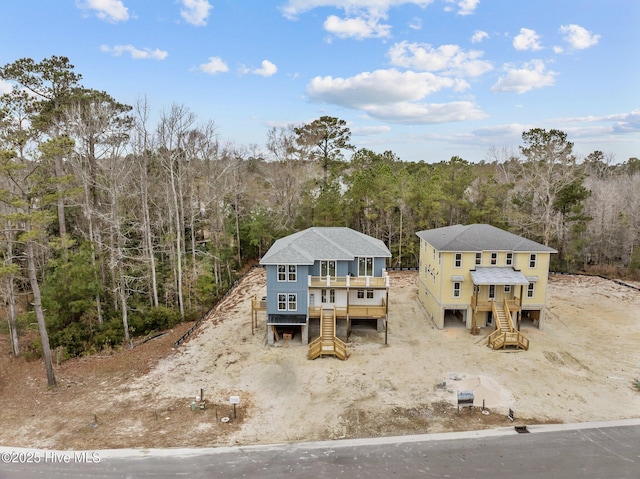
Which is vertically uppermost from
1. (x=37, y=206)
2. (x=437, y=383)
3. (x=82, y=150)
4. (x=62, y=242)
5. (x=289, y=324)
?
(x=82, y=150)

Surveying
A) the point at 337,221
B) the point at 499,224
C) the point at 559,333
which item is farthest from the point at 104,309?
the point at 499,224

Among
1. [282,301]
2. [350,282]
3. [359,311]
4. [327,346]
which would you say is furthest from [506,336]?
[282,301]

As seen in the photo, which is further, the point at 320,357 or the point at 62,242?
the point at 320,357

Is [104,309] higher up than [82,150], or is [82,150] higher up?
[82,150]

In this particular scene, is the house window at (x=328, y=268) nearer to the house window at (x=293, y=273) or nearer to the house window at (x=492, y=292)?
the house window at (x=293, y=273)

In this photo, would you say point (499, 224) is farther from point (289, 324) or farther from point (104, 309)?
point (104, 309)

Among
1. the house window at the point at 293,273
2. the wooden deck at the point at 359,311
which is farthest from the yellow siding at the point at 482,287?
the house window at the point at 293,273

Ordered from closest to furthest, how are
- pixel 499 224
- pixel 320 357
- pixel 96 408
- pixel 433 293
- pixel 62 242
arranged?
pixel 96 408 → pixel 62 242 → pixel 320 357 → pixel 433 293 → pixel 499 224

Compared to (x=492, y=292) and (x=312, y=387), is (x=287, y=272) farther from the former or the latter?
(x=492, y=292)
